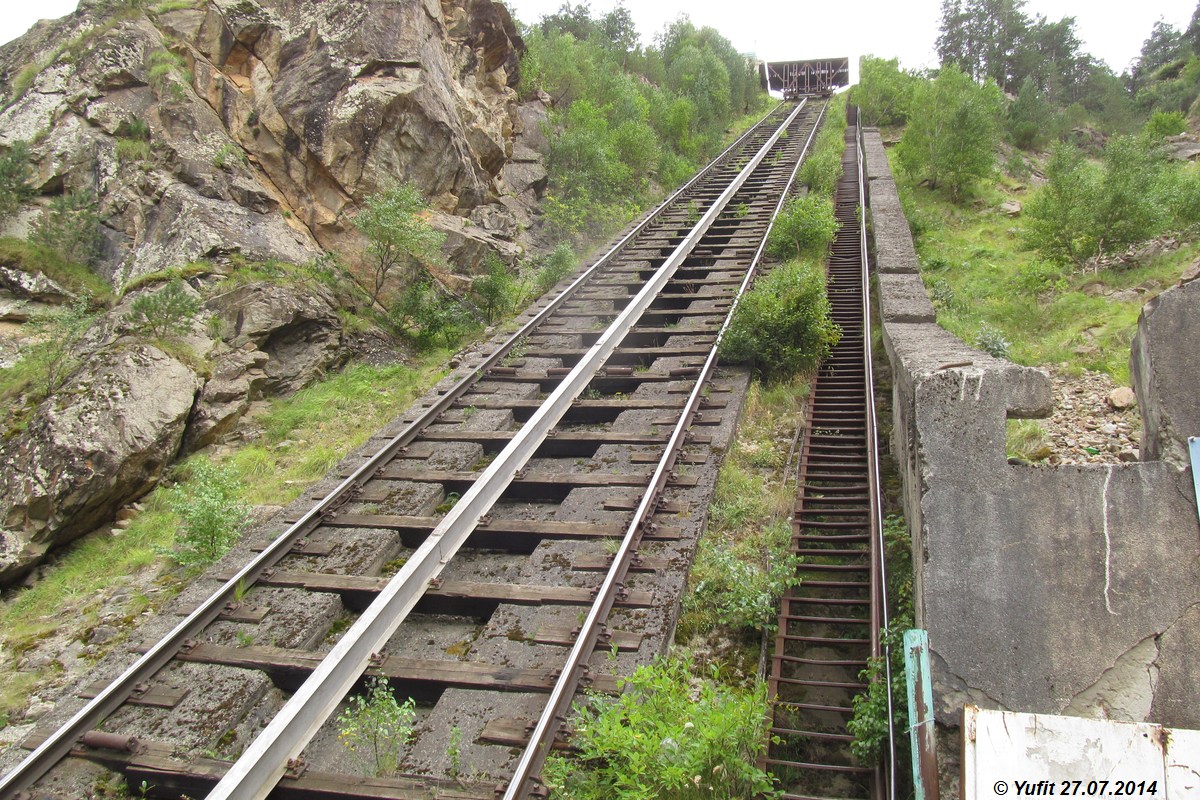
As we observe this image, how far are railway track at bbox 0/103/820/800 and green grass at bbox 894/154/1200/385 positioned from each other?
3.67 m

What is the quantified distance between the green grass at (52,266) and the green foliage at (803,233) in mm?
9790

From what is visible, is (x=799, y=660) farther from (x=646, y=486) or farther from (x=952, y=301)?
(x=952, y=301)

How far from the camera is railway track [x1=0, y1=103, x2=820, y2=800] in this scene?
364 cm

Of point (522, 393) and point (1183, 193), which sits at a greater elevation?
point (1183, 193)

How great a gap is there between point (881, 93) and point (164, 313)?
99.5 feet

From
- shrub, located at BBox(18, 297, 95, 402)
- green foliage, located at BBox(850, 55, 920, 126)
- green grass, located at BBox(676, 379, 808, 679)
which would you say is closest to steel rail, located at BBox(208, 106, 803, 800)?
green grass, located at BBox(676, 379, 808, 679)

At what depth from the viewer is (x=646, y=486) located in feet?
19.0

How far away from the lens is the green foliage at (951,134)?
17.1m

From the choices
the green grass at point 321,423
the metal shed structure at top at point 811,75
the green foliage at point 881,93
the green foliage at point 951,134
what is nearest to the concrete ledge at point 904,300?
the green grass at point 321,423

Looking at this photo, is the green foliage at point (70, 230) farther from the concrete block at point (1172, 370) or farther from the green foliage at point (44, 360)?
the concrete block at point (1172, 370)

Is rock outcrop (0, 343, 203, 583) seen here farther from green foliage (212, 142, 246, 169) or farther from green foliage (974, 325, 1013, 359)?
green foliage (974, 325, 1013, 359)

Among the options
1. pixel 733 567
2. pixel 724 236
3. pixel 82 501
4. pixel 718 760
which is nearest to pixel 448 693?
pixel 718 760

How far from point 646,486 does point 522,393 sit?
2387 mm

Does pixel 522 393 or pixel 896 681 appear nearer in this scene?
pixel 896 681
